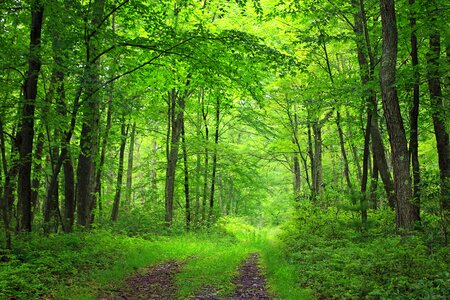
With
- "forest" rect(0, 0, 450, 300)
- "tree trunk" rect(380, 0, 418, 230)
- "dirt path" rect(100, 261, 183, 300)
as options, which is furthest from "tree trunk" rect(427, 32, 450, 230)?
"dirt path" rect(100, 261, 183, 300)

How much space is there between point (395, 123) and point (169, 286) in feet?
21.3

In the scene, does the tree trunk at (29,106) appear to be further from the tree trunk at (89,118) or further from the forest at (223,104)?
the tree trunk at (89,118)

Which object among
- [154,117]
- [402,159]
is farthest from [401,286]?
[154,117]

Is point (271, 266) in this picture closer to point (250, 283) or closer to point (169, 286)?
point (250, 283)

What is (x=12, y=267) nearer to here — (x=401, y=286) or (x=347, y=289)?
(x=347, y=289)

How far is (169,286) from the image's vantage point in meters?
8.44

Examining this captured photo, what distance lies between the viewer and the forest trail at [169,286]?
747 centimetres

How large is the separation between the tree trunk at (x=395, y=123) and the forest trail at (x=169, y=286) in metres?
3.65

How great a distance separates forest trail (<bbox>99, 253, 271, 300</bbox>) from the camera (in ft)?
24.5

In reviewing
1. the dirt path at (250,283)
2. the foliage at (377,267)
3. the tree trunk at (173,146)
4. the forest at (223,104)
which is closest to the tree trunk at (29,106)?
the forest at (223,104)

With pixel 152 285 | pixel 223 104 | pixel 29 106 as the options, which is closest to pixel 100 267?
pixel 152 285

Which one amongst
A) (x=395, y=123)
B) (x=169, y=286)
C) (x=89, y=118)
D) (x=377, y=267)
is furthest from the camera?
(x=89, y=118)

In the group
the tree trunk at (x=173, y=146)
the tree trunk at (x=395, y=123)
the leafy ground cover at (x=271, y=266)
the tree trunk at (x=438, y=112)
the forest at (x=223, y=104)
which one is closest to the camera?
the leafy ground cover at (x=271, y=266)

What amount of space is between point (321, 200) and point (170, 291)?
9.81 metres
